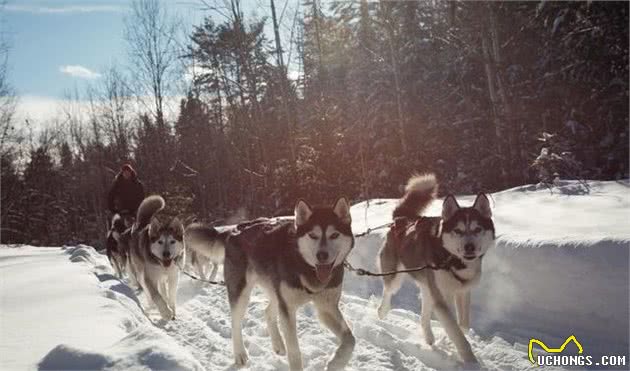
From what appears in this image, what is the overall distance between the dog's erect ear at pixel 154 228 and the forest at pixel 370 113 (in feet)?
27.6

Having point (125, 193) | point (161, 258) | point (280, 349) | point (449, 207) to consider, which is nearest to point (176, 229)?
point (161, 258)

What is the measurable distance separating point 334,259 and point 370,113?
20.3 metres

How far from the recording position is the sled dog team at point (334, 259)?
3.76 m

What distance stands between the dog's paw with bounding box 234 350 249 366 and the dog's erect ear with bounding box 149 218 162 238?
2.89 m

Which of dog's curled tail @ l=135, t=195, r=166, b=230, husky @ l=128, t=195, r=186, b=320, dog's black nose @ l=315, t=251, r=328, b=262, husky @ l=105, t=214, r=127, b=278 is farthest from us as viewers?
husky @ l=105, t=214, r=127, b=278

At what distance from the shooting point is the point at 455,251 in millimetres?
4168

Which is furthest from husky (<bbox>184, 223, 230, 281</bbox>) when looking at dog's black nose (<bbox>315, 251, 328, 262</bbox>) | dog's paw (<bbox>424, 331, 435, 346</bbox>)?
dog's paw (<bbox>424, 331, 435, 346</bbox>)

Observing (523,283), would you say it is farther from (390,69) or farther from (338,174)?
(390,69)

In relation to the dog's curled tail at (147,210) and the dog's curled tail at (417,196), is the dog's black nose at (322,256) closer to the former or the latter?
the dog's curled tail at (417,196)

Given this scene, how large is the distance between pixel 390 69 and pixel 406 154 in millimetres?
5470

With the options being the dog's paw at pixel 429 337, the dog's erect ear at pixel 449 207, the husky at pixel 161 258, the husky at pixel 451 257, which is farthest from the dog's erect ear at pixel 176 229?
the dog's erect ear at pixel 449 207

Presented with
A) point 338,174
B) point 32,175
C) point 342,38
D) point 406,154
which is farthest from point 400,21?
point 32,175

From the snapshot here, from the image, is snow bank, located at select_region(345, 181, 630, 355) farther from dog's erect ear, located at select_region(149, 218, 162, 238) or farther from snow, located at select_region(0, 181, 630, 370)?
dog's erect ear, located at select_region(149, 218, 162, 238)

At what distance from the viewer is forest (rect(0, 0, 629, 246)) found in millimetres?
15086
